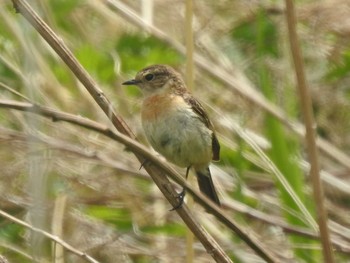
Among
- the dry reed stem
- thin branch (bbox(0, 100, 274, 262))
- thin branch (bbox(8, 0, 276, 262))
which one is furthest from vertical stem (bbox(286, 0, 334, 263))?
the dry reed stem

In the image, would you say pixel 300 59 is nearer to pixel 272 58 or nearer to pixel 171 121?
pixel 171 121

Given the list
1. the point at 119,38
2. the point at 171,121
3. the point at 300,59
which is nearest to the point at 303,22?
the point at 119,38

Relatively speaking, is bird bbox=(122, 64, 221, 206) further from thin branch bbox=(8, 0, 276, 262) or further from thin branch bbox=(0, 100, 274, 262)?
thin branch bbox=(0, 100, 274, 262)

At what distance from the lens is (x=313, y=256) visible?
375 centimetres

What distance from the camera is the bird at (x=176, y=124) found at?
11.6 ft

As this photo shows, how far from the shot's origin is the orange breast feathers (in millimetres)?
3551

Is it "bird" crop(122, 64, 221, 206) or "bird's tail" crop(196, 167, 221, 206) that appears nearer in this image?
"bird" crop(122, 64, 221, 206)

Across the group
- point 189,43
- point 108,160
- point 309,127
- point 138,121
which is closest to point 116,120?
point 309,127

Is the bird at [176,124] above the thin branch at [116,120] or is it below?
above

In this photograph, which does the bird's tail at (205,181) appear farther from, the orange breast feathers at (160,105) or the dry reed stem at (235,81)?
the dry reed stem at (235,81)

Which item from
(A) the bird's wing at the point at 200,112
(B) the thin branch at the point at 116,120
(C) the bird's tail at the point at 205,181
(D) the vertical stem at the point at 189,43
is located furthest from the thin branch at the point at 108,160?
(D) the vertical stem at the point at 189,43

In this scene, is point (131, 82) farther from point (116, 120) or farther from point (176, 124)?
point (116, 120)

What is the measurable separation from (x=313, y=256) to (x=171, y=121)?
825 millimetres

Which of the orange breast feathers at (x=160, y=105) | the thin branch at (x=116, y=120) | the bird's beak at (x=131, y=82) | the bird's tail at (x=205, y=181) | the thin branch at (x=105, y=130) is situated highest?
the bird's beak at (x=131, y=82)
